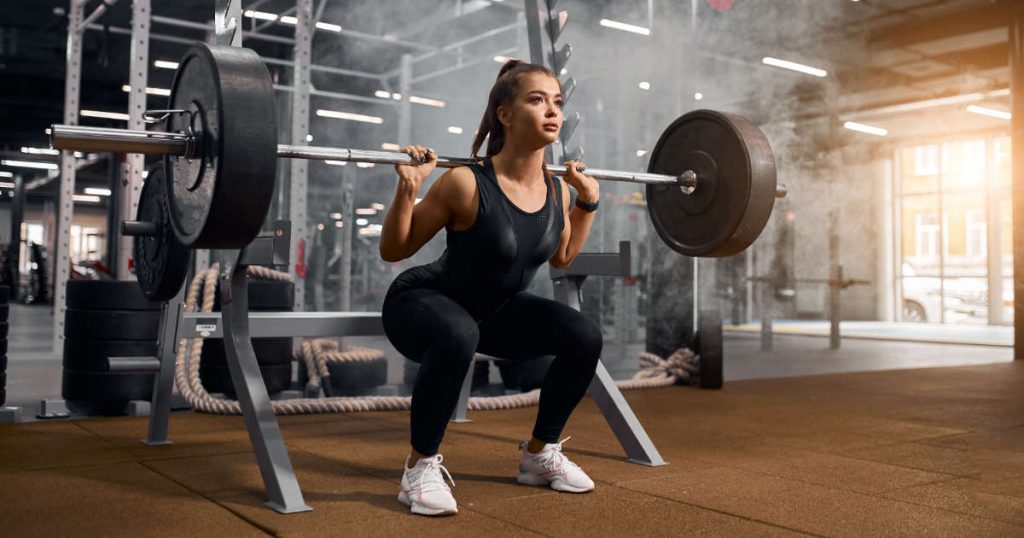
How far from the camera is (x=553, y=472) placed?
1.67 meters

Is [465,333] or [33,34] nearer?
[465,333]

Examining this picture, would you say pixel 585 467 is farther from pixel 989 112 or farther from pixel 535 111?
pixel 989 112

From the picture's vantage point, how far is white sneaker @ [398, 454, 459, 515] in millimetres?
1458

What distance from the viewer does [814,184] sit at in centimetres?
839

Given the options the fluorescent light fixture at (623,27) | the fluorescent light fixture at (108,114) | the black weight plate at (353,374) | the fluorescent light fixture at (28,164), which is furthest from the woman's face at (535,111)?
the fluorescent light fixture at (28,164)

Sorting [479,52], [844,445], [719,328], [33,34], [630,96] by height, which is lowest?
[844,445]

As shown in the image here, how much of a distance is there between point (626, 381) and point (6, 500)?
2414 millimetres

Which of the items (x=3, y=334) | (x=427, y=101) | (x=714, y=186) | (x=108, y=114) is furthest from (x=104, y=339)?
(x=108, y=114)

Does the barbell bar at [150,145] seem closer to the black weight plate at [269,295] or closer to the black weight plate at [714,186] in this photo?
the black weight plate at [714,186]

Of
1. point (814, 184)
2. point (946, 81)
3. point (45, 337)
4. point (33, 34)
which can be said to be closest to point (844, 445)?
point (45, 337)

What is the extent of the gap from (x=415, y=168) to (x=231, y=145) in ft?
1.16

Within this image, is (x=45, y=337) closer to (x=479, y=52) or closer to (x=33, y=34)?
(x=479, y=52)

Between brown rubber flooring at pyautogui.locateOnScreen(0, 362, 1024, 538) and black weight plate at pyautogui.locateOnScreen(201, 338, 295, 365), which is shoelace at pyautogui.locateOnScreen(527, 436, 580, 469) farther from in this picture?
black weight plate at pyautogui.locateOnScreen(201, 338, 295, 365)

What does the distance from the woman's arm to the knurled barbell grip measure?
0.86 metres
